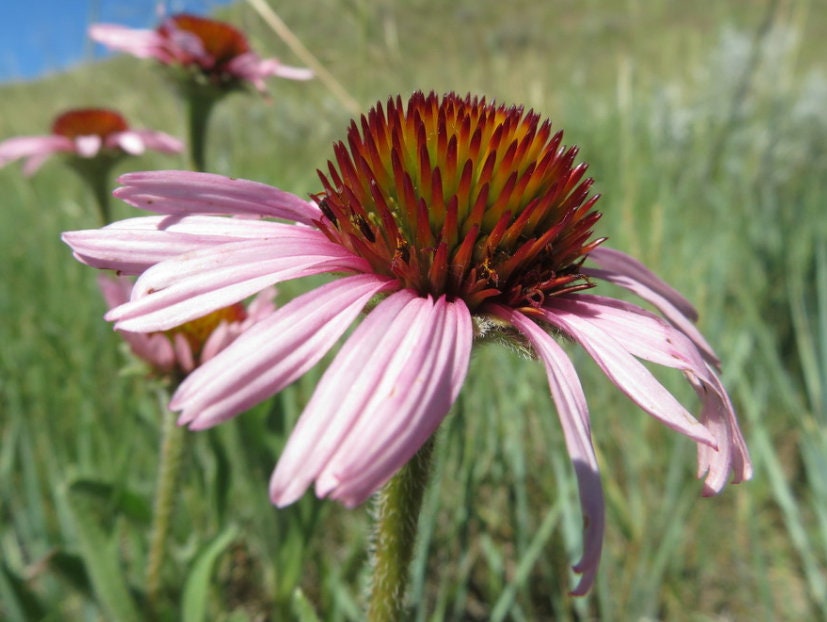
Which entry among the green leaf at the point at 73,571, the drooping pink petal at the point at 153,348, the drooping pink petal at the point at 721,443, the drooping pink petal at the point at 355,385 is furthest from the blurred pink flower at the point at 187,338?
the drooping pink petal at the point at 721,443

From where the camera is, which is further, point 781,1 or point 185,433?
point 781,1

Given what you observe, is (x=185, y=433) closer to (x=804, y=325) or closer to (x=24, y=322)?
(x=24, y=322)

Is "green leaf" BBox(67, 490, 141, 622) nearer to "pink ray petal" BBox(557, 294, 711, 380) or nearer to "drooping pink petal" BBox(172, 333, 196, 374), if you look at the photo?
"drooping pink petal" BBox(172, 333, 196, 374)

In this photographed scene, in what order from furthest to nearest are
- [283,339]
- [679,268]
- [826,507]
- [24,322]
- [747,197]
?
[747,197] < [679,268] < [24,322] < [826,507] < [283,339]

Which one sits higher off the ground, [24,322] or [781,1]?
[781,1]

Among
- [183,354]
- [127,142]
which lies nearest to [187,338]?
[183,354]

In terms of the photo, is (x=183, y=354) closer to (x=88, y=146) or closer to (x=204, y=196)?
(x=204, y=196)

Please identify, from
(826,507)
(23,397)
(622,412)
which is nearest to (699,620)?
(826,507)

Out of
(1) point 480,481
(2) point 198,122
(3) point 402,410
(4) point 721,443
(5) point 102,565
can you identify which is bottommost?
(1) point 480,481
